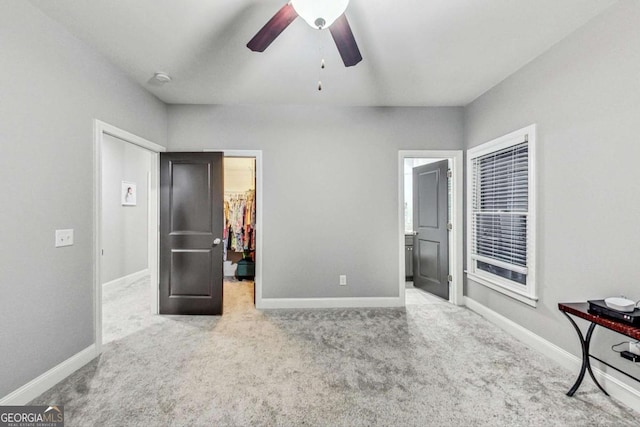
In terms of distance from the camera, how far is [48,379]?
1933 mm

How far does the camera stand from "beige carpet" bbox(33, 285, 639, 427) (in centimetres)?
169

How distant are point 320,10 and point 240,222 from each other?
404cm

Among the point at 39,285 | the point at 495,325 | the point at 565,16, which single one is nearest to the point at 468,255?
the point at 495,325

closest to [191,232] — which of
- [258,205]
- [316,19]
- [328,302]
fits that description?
[258,205]

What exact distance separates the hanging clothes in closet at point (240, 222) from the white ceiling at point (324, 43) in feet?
6.93

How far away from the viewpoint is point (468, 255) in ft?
11.5

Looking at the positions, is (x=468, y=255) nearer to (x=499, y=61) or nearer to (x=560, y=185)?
(x=560, y=185)

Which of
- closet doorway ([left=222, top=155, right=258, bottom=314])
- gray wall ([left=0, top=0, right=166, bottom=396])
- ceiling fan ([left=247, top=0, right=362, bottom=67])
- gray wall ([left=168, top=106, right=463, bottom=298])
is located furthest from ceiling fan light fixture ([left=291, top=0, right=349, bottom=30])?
closet doorway ([left=222, top=155, right=258, bottom=314])

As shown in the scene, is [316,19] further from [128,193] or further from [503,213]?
[128,193]

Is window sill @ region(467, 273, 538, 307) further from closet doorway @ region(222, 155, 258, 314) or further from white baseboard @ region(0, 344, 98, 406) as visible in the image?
white baseboard @ region(0, 344, 98, 406)

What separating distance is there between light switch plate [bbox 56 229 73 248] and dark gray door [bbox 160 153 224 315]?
1.25m

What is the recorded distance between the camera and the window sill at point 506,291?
2.54m

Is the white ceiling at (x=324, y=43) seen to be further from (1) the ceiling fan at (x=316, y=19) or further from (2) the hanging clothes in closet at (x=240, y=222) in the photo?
(2) the hanging clothes in closet at (x=240, y=222)

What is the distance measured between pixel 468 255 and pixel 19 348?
14.1 feet
